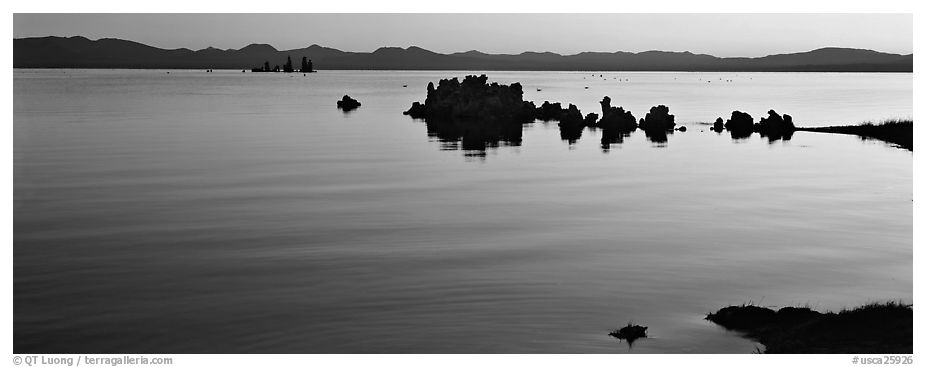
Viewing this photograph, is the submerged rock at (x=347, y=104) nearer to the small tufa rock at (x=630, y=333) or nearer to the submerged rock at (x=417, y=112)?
the submerged rock at (x=417, y=112)

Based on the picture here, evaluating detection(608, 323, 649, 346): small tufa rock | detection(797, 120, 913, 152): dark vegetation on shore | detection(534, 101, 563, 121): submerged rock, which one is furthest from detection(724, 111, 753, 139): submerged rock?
detection(608, 323, 649, 346): small tufa rock

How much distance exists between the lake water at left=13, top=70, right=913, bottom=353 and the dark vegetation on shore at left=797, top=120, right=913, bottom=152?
9.23m

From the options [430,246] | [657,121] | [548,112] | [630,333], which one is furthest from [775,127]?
[630,333]

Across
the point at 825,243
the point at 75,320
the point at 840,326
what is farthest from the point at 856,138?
the point at 75,320

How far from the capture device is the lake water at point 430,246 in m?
17.2

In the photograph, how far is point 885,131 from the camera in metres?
65.3

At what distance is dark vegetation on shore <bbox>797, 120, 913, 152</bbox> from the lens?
6065cm

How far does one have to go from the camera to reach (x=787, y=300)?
63.7 feet

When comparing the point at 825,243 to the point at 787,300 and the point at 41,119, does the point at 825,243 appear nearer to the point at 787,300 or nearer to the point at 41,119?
the point at 787,300

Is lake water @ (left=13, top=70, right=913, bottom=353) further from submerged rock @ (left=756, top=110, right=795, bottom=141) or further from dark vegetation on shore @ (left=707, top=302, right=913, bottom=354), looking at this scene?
submerged rock @ (left=756, top=110, right=795, bottom=141)

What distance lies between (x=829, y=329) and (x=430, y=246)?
1153 centimetres

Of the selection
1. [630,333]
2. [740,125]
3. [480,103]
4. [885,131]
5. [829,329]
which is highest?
[480,103]

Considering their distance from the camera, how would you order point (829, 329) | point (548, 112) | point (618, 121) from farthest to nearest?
point (548, 112), point (618, 121), point (829, 329)

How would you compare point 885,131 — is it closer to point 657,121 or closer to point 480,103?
point 657,121
